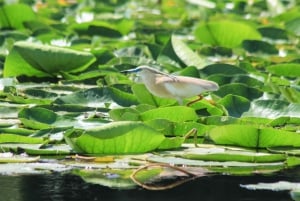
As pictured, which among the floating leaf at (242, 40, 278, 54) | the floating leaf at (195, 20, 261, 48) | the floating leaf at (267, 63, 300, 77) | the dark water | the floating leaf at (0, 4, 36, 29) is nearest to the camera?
the dark water

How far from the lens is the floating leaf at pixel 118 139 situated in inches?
129

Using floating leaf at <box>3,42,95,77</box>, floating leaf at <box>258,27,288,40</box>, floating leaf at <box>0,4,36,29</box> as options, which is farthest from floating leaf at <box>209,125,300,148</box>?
floating leaf at <box>0,4,36,29</box>

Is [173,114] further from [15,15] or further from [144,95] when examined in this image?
[15,15]

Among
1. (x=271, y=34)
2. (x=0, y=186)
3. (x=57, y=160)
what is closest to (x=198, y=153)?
(x=57, y=160)

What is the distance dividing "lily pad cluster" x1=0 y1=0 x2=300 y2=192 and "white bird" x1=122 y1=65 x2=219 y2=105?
82 millimetres

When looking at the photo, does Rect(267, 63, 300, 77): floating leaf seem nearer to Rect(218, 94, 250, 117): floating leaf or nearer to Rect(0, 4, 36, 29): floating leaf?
Rect(218, 94, 250, 117): floating leaf

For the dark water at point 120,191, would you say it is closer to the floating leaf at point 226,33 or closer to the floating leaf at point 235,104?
the floating leaf at point 235,104

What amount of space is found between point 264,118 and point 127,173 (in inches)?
31.0

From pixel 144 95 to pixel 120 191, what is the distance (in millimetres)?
1057

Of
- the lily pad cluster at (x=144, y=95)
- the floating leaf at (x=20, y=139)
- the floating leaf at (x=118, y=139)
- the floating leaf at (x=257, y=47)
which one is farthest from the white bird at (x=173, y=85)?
the floating leaf at (x=257, y=47)

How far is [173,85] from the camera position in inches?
150

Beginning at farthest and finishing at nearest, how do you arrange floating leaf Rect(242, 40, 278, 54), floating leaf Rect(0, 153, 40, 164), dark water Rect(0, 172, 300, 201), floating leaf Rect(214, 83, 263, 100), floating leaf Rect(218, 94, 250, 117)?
floating leaf Rect(242, 40, 278, 54)
floating leaf Rect(214, 83, 263, 100)
floating leaf Rect(218, 94, 250, 117)
floating leaf Rect(0, 153, 40, 164)
dark water Rect(0, 172, 300, 201)

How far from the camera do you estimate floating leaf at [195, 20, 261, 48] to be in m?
5.57

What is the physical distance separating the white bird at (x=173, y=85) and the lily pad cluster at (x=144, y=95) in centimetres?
8
